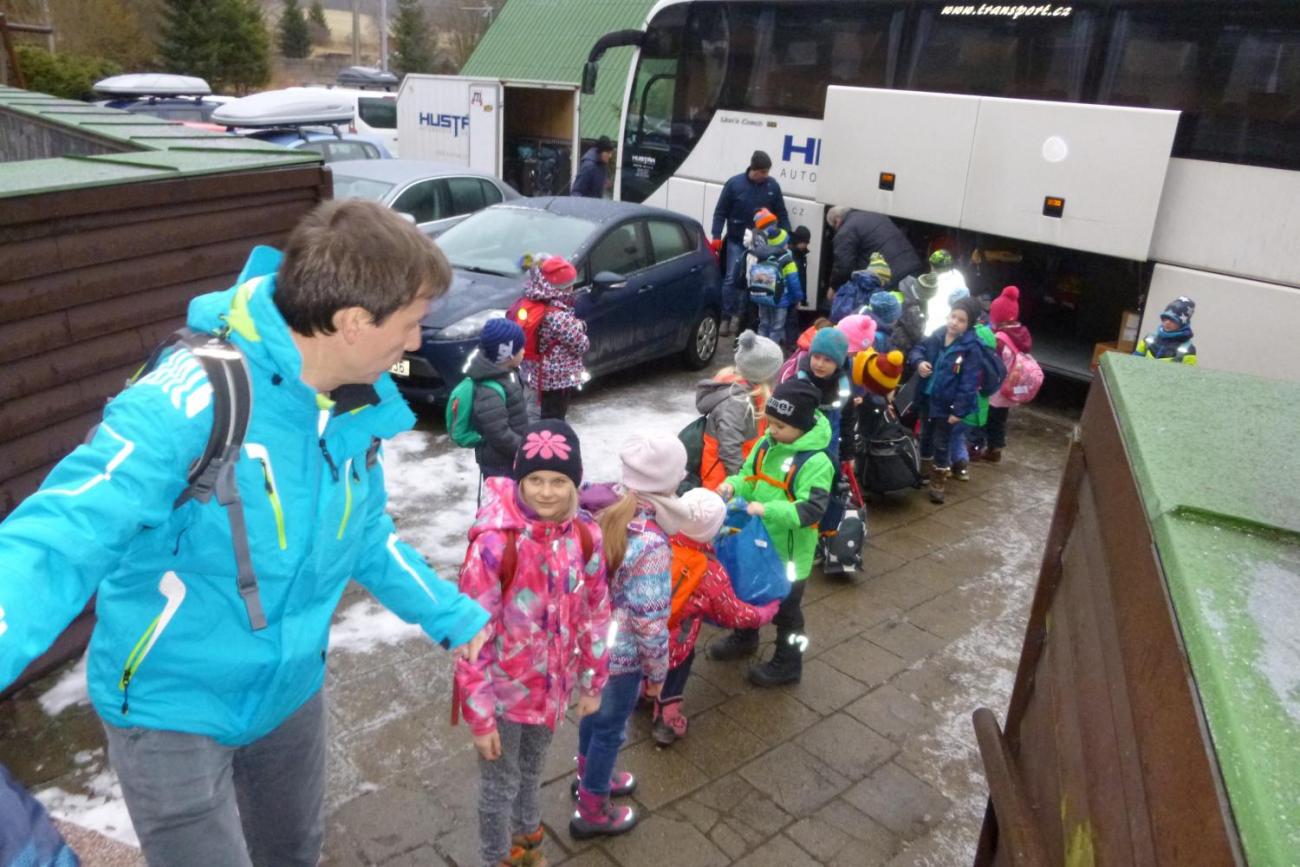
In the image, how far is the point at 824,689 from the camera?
447 centimetres

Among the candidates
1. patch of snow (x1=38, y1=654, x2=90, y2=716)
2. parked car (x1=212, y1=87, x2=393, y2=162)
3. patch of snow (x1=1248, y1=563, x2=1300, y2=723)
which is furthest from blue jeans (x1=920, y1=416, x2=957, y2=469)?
parked car (x1=212, y1=87, x2=393, y2=162)

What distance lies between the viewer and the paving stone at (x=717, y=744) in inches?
153

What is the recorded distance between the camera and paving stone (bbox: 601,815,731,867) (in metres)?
3.34

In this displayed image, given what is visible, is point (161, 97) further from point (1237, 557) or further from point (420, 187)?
point (1237, 557)

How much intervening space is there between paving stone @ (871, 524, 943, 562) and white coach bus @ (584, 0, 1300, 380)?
3.70 meters

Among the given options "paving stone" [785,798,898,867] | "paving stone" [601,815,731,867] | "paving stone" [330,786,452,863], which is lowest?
"paving stone" [785,798,898,867]

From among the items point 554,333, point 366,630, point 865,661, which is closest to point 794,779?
point 865,661

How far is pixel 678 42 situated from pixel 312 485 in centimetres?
1123

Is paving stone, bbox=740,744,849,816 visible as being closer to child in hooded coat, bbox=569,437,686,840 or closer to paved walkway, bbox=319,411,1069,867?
paved walkway, bbox=319,411,1069,867

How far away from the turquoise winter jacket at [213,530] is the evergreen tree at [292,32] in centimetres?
5559

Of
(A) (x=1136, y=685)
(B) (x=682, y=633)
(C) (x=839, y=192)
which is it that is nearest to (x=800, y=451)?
(B) (x=682, y=633)

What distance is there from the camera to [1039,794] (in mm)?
2043

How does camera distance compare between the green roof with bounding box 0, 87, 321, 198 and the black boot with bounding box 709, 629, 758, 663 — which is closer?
the green roof with bounding box 0, 87, 321, 198

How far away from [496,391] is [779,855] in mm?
2463
